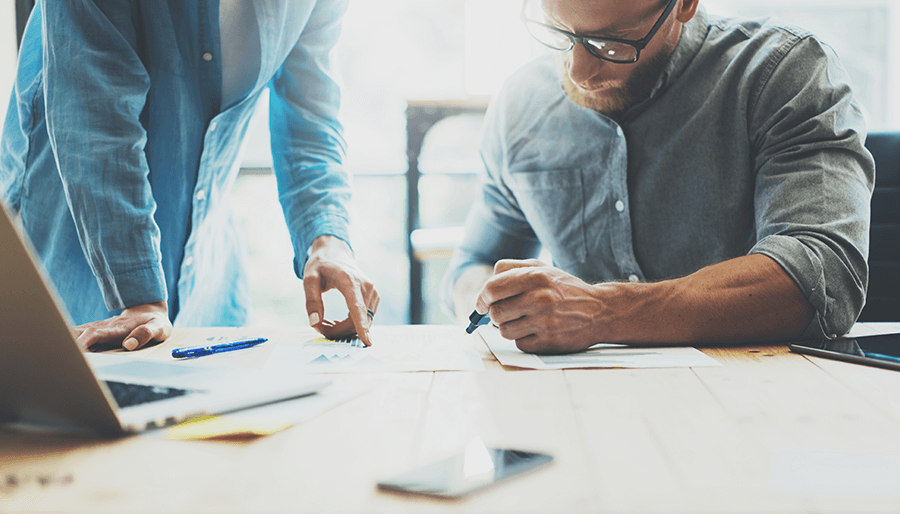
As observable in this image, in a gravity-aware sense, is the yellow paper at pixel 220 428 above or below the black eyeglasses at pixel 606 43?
below

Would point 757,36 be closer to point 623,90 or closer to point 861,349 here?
point 623,90

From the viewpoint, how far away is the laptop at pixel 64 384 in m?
0.39

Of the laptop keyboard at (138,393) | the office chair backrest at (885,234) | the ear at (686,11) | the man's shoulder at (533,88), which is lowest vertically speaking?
the office chair backrest at (885,234)

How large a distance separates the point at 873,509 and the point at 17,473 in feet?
1.68

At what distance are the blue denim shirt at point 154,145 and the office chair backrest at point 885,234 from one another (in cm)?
116

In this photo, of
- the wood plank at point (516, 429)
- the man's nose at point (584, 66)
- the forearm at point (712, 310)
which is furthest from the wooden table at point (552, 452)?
the man's nose at point (584, 66)

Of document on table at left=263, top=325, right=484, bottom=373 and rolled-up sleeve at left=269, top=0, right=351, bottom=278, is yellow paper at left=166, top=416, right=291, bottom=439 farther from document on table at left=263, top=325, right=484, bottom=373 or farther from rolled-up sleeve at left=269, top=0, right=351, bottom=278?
rolled-up sleeve at left=269, top=0, right=351, bottom=278

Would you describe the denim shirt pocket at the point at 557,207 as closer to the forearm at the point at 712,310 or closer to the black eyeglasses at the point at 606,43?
the black eyeglasses at the point at 606,43

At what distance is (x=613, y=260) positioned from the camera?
134 centimetres

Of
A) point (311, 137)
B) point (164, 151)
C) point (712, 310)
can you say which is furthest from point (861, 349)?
point (164, 151)

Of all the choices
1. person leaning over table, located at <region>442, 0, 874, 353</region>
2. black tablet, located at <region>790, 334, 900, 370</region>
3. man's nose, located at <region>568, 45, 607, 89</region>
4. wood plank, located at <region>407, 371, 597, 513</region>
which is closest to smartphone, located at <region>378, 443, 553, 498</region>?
wood plank, located at <region>407, 371, 597, 513</region>

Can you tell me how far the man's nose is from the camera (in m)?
1.16

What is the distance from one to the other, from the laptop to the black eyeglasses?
2.62ft

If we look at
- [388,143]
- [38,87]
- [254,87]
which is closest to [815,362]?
[254,87]
